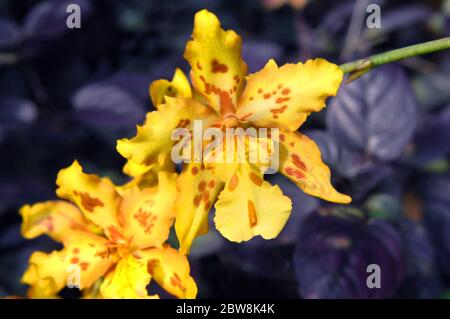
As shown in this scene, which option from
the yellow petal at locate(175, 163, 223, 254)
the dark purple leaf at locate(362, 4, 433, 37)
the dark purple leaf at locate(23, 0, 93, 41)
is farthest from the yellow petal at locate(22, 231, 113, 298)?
the dark purple leaf at locate(362, 4, 433, 37)

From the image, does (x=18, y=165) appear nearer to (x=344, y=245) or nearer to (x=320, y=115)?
(x=320, y=115)

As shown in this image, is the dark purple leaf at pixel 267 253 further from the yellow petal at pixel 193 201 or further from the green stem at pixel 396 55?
the green stem at pixel 396 55

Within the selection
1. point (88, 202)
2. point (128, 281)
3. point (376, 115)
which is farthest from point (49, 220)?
point (376, 115)

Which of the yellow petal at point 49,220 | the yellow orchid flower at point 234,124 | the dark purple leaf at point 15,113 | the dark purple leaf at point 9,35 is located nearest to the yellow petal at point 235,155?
the yellow orchid flower at point 234,124

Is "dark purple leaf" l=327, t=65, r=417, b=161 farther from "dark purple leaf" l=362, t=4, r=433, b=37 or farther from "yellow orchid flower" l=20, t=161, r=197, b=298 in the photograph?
"yellow orchid flower" l=20, t=161, r=197, b=298

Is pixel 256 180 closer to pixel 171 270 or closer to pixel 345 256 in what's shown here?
pixel 171 270

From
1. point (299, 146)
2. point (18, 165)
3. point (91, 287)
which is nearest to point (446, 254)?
point (299, 146)
